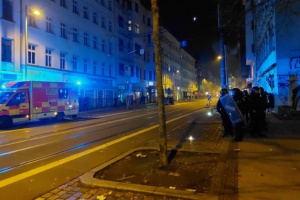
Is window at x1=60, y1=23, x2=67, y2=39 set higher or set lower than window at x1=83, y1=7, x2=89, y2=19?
lower

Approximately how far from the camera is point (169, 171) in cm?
618

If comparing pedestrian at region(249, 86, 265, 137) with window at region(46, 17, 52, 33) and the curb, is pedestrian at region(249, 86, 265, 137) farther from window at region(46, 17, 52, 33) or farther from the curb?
window at region(46, 17, 52, 33)

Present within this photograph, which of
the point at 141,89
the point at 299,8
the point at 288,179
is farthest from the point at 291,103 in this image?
the point at 141,89

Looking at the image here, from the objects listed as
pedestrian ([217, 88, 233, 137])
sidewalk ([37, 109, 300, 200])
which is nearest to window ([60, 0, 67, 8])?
pedestrian ([217, 88, 233, 137])

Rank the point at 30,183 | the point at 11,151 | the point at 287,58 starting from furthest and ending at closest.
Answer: the point at 287,58 < the point at 11,151 < the point at 30,183

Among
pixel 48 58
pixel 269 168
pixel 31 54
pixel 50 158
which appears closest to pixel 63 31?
pixel 48 58

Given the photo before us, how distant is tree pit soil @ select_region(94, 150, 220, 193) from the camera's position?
17.9ft

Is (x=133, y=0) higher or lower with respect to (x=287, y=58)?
higher

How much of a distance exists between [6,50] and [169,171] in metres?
21.8

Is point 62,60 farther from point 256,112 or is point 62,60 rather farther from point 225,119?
point 256,112

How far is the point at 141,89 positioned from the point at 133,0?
15681 millimetres

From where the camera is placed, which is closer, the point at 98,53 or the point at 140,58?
the point at 98,53

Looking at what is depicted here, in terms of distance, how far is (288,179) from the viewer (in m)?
5.36

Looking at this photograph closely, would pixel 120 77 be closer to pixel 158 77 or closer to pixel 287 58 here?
pixel 287 58
